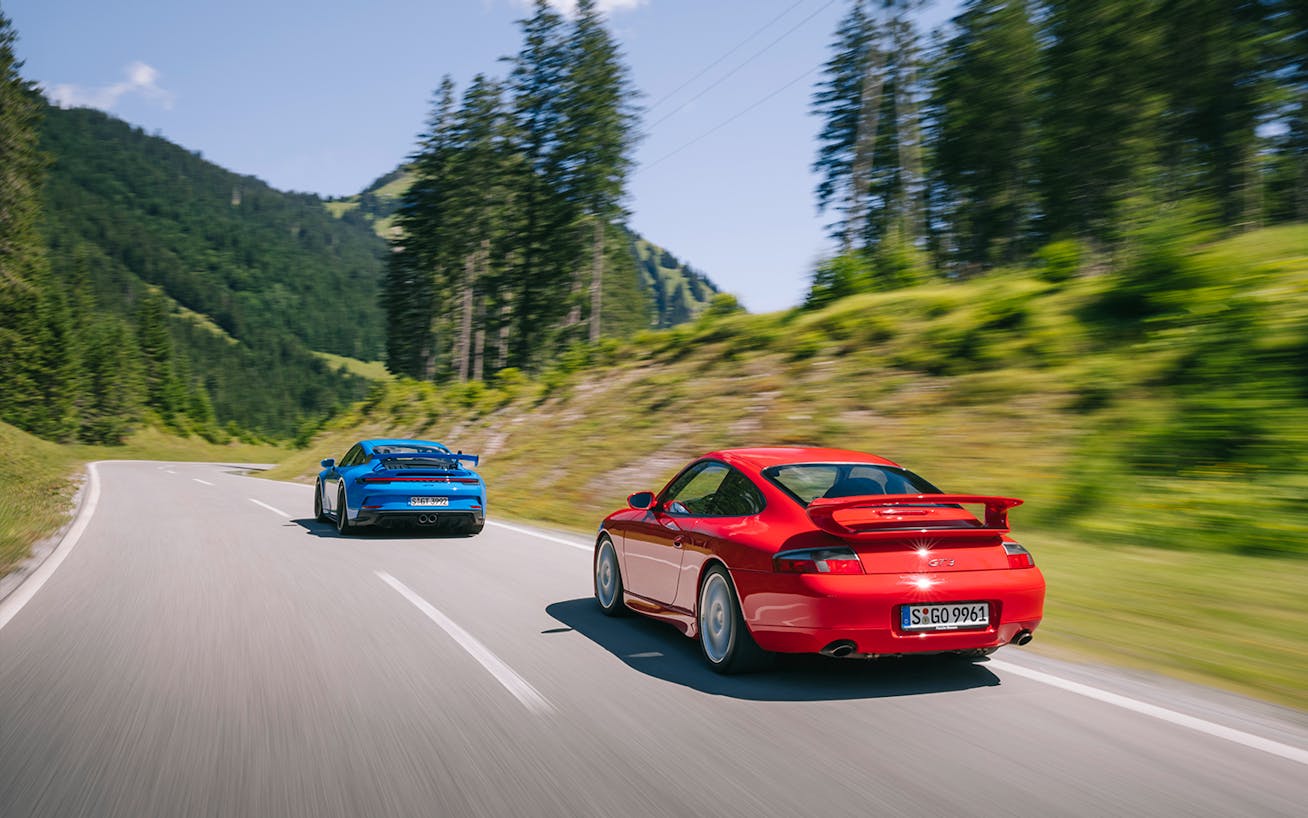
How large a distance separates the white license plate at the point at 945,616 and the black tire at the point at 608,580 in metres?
2.85

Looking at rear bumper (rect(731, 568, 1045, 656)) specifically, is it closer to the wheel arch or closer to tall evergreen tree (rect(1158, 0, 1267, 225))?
the wheel arch

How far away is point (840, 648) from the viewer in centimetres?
487

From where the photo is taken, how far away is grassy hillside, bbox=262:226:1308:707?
21.5 ft

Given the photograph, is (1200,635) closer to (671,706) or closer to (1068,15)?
(671,706)

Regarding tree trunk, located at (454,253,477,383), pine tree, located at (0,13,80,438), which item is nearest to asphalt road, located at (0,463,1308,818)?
tree trunk, located at (454,253,477,383)

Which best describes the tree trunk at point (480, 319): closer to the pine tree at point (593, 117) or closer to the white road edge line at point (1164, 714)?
the pine tree at point (593, 117)

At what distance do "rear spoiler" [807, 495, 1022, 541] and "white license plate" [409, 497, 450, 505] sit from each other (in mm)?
8678

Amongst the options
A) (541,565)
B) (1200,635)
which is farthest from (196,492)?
(1200,635)

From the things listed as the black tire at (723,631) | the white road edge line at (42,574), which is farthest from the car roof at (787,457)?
the white road edge line at (42,574)

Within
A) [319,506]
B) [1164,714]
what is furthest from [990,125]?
[1164,714]

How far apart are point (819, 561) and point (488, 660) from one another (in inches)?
87.3

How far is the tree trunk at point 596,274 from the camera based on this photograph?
43094 mm

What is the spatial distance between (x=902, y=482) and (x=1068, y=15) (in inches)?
1180

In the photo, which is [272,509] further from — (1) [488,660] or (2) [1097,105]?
(2) [1097,105]
